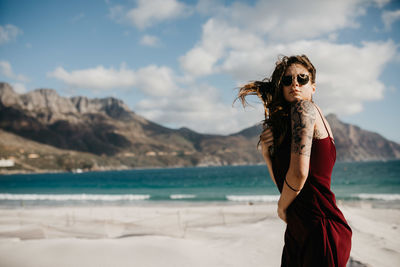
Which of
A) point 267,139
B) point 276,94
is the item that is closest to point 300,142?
point 267,139

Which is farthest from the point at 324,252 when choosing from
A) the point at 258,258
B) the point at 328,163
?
the point at 258,258

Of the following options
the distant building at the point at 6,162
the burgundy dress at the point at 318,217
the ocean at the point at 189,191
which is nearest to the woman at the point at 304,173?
the burgundy dress at the point at 318,217

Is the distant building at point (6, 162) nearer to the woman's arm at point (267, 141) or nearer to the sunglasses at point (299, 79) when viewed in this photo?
the woman's arm at point (267, 141)

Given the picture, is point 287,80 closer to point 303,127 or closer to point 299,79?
point 299,79

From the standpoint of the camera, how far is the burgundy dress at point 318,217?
1592 mm

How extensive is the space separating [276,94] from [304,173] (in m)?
0.56

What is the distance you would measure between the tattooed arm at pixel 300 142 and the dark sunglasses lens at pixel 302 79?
11.0 inches

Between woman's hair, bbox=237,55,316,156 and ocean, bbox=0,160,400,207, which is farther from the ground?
woman's hair, bbox=237,55,316,156

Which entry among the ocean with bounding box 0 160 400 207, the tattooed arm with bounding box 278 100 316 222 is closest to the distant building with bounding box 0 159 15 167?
the ocean with bounding box 0 160 400 207

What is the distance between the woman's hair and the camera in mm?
1680

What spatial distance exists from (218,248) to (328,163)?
5838mm

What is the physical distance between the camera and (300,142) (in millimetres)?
1486

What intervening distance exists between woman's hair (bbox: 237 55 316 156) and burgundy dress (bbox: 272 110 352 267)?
0.25 feet

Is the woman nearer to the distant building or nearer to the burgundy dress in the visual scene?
the burgundy dress
